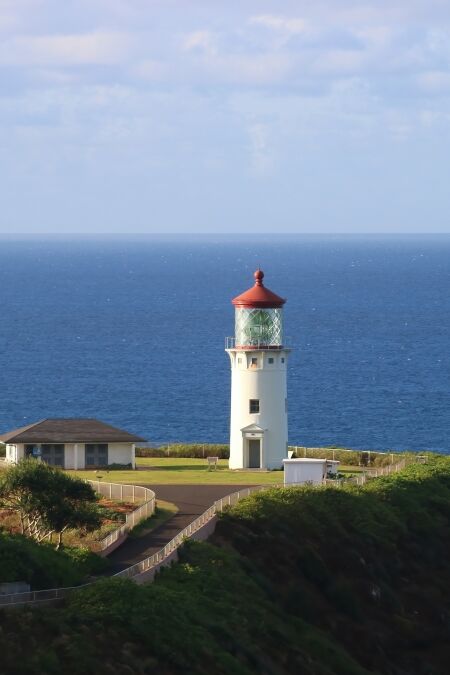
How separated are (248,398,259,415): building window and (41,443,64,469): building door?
6275 mm

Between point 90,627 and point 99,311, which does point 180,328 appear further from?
point 90,627

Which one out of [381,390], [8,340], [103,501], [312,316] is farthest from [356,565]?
[312,316]

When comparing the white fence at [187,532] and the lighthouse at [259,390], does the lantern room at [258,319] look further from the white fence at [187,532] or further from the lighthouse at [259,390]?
the white fence at [187,532]

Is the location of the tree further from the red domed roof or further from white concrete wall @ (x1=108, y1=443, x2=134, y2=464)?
the red domed roof

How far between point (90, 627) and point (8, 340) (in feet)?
405

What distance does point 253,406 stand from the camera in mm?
55188

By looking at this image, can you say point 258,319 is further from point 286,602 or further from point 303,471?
point 286,602

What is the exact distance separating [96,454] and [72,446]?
34.6 inches

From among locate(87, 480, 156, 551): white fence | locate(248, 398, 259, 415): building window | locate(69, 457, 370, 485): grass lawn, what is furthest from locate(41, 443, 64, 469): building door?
locate(248, 398, 259, 415): building window

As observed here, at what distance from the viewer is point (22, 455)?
52969 millimetres

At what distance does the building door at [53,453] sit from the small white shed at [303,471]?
25.1 feet

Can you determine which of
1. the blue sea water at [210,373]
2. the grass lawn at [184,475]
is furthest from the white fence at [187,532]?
the blue sea water at [210,373]

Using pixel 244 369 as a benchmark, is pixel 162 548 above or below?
below

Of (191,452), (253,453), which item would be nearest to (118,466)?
(253,453)
